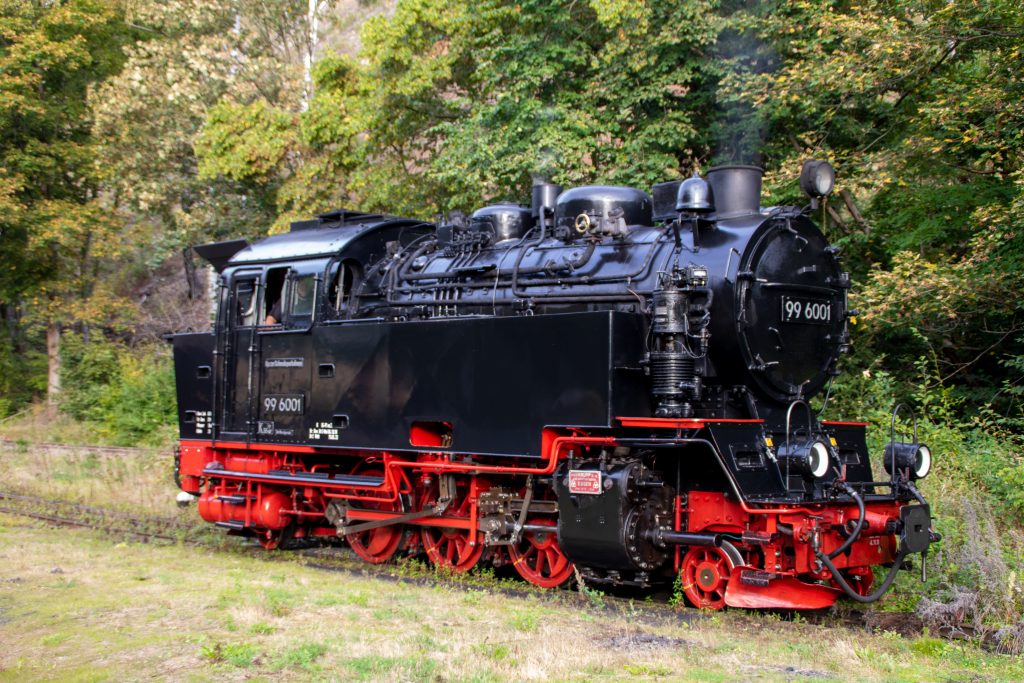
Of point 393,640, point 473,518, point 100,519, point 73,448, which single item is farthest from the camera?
point 73,448

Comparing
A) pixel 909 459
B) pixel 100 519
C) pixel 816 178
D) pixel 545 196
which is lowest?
pixel 100 519

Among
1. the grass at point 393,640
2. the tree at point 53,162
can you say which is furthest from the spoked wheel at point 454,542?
the tree at point 53,162

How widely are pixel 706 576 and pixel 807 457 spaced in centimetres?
119

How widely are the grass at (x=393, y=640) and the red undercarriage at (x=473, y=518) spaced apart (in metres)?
0.41

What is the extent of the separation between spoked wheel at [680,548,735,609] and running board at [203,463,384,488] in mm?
3222

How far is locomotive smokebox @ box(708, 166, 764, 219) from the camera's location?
8.27 m

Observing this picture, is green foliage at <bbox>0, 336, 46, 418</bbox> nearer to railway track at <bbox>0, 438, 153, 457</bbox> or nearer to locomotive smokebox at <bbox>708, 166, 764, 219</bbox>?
railway track at <bbox>0, 438, 153, 457</bbox>

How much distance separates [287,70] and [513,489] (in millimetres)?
15562

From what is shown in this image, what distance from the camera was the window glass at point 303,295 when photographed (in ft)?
33.4

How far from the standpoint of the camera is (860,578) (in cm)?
796

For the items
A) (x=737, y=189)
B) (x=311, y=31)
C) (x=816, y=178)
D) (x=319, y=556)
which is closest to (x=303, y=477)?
(x=319, y=556)

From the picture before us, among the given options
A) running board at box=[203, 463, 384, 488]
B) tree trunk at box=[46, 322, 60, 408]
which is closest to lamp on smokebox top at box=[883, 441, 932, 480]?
running board at box=[203, 463, 384, 488]

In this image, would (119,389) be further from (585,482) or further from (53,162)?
(585,482)

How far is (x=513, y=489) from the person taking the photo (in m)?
8.82
